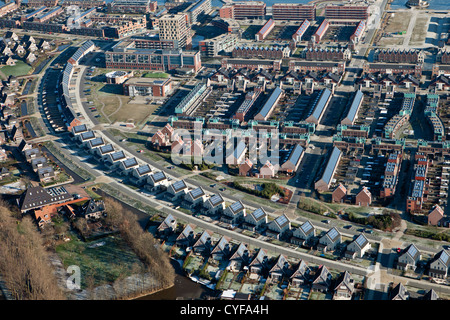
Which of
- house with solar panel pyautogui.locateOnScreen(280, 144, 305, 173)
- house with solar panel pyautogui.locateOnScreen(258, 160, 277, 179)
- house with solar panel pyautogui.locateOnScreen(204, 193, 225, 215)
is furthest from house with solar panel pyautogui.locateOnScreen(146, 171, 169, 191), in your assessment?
house with solar panel pyautogui.locateOnScreen(280, 144, 305, 173)

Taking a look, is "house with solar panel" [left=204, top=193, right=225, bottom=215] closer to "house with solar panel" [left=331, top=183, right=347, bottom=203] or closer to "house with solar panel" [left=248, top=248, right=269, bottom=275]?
"house with solar panel" [left=248, top=248, right=269, bottom=275]

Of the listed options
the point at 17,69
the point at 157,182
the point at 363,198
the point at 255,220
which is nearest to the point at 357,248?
the point at 363,198

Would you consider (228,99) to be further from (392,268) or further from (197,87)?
(392,268)

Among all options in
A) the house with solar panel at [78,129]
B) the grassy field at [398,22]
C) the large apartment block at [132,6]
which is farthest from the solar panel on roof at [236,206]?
the large apartment block at [132,6]

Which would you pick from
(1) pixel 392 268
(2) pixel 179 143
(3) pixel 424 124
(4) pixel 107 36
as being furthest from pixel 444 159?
(4) pixel 107 36

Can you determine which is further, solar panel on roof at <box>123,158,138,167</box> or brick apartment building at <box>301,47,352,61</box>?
brick apartment building at <box>301,47,352,61</box>

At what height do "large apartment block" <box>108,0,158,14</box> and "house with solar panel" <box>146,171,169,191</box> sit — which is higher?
"house with solar panel" <box>146,171,169,191</box>

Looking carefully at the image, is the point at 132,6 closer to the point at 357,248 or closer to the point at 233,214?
the point at 233,214
